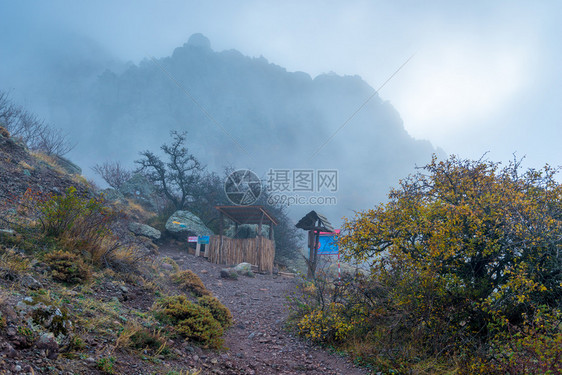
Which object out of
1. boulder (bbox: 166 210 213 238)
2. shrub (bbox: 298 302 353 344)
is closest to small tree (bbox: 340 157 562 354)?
shrub (bbox: 298 302 353 344)

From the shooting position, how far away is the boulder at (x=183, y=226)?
17.1 meters

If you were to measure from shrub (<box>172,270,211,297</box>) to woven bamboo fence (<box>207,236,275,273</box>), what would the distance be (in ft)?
24.0

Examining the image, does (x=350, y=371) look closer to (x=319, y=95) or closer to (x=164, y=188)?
(x=164, y=188)

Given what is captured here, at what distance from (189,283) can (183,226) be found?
1004 centimetres

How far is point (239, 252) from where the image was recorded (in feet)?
51.2

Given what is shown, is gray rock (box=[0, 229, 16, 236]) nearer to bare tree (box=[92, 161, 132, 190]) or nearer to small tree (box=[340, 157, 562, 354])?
small tree (box=[340, 157, 562, 354])

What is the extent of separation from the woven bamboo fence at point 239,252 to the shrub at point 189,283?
733cm

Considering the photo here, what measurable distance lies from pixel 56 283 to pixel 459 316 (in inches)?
225

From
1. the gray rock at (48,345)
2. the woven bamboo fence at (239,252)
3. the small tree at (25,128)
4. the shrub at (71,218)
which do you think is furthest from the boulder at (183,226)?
the gray rock at (48,345)

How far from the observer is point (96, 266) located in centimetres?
581

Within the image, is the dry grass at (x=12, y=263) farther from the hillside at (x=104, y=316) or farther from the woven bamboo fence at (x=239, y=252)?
the woven bamboo fence at (x=239, y=252)

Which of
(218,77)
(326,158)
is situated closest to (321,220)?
(326,158)

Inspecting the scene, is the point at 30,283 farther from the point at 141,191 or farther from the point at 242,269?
the point at 141,191

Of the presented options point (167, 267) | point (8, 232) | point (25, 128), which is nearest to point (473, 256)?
point (8, 232)
